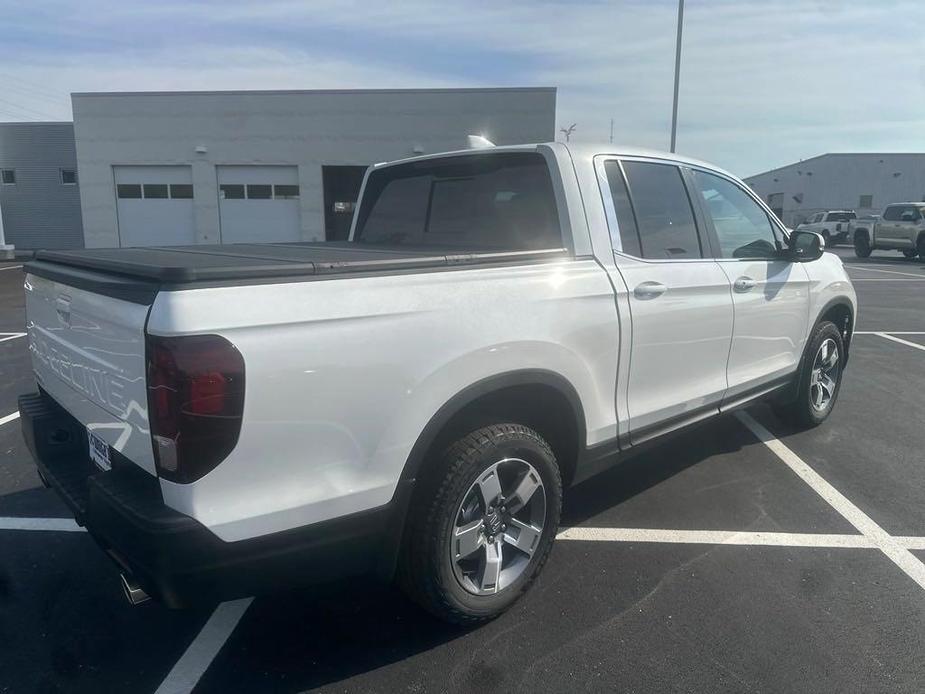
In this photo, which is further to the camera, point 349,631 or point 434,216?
point 434,216

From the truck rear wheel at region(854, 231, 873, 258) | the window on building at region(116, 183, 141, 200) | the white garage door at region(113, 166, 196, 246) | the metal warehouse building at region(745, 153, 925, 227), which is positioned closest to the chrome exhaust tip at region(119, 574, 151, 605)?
the white garage door at region(113, 166, 196, 246)

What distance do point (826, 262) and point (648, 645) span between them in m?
3.52

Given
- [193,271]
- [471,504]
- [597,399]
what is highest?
[193,271]

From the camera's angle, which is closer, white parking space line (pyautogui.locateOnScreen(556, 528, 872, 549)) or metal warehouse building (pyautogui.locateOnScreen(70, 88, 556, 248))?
white parking space line (pyautogui.locateOnScreen(556, 528, 872, 549))

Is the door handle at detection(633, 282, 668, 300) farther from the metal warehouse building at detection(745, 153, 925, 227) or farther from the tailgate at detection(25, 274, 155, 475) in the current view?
the metal warehouse building at detection(745, 153, 925, 227)

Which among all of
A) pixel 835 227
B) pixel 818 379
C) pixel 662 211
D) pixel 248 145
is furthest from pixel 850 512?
pixel 835 227

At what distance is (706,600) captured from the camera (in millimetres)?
3008

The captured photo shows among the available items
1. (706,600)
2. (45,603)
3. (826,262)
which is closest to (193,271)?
(45,603)

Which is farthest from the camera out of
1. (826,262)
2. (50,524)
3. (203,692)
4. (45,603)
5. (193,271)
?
(826,262)

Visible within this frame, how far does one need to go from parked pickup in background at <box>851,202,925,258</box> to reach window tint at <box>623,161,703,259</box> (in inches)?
1060

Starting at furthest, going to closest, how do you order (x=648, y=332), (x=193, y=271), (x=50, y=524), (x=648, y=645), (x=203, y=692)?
(x=50, y=524), (x=648, y=332), (x=648, y=645), (x=203, y=692), (x=193, y=271)

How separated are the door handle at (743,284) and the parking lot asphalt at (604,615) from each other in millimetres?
1225

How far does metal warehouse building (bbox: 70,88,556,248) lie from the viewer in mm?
22938

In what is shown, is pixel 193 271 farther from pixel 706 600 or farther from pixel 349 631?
pixel 706 600
